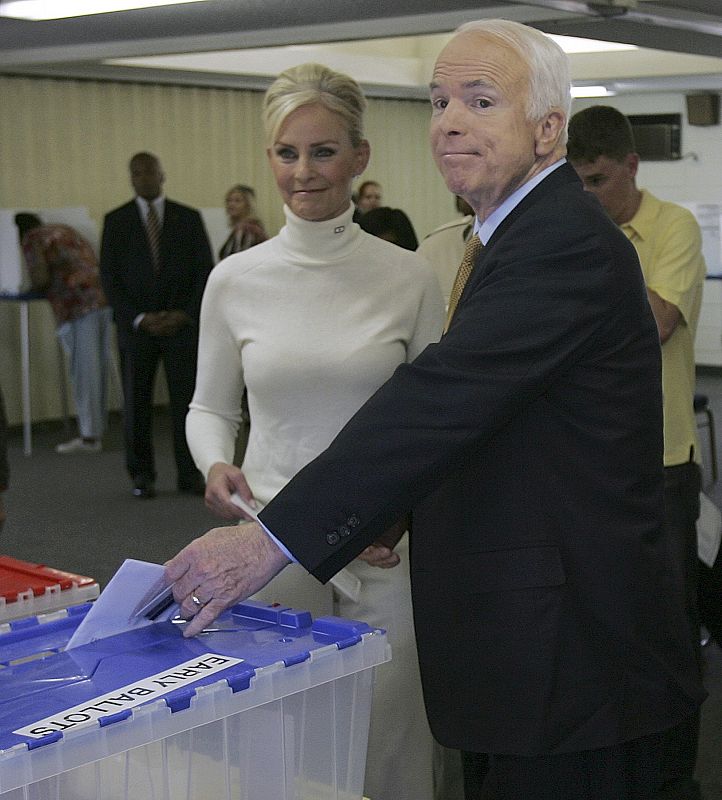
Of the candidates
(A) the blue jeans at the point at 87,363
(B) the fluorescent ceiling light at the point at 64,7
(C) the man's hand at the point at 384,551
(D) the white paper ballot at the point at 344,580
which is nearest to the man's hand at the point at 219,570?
(C) the man's hand at the point at 384,551

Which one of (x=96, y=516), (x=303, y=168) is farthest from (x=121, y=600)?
(x=96, y=516)

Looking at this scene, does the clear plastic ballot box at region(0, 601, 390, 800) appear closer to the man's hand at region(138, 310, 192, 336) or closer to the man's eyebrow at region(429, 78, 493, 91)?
the man's eyebrow at region(429, 78, 493, 91)

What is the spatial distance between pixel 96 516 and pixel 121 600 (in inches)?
204

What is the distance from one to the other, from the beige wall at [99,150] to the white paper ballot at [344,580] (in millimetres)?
7273

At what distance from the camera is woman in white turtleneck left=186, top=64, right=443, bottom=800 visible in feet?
7.26

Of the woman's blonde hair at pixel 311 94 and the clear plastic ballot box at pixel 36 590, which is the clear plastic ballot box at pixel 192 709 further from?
the woman's blonde hair at pixel 311 94

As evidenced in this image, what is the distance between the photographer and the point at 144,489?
6.96 m

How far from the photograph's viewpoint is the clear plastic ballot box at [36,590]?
5.90 ft

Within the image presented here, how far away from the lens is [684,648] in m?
1.65

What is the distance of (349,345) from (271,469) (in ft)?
0.88

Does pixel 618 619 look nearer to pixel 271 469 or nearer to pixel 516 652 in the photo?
pixel 516 652

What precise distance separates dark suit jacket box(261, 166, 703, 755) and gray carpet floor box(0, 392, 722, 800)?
2.35 m

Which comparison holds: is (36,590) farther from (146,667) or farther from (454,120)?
(454,120)

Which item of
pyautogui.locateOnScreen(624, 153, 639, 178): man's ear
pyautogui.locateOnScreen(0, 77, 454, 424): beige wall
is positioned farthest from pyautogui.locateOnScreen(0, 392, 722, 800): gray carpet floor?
pyautogui.locateOnScreen(624, 153, 639, 178): man's ear
